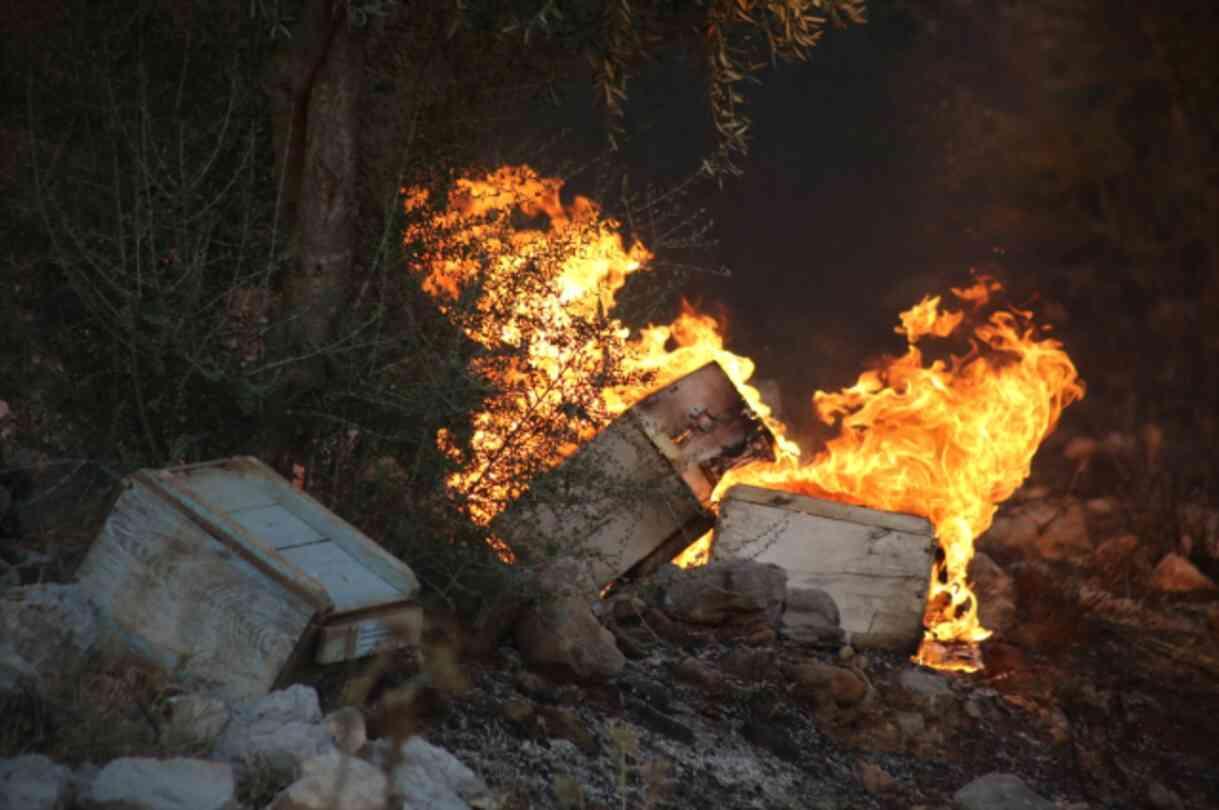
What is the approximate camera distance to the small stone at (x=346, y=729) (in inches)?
148

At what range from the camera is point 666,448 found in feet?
23.7

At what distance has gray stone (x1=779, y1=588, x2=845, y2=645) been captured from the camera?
6.96m

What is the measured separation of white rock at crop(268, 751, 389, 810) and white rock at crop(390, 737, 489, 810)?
5.0 inches

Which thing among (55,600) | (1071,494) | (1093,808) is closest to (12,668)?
(55,600)

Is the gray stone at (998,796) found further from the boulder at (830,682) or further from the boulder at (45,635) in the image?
the boulder at (45,635)

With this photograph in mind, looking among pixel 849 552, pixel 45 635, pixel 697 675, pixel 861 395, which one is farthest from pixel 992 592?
pixel 45 635

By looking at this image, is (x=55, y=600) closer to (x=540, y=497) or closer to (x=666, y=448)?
(x=540, y=497)

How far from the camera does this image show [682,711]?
18.7 feet

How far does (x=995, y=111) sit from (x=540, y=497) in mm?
6133

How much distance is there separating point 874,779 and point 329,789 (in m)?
2.98

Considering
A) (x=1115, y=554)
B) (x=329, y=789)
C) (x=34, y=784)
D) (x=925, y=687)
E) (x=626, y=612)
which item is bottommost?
(x=34, y=784)

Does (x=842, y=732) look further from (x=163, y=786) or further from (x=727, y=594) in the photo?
(x=163, y=786)

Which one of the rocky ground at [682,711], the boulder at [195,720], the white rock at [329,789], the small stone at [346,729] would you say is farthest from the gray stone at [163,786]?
the small stone at [346,729]

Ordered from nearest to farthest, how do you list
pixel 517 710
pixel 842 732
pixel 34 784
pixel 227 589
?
pixel 34 784
pixel 227 589
pixel 517 710
pixel 842 732
